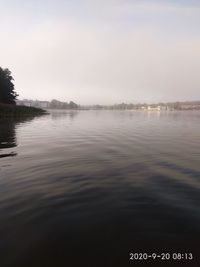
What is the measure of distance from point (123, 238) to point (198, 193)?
16.1 ft

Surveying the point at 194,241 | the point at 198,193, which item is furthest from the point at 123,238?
the point at 198,193

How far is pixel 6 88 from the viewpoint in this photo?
104m

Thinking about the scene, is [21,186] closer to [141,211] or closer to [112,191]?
[112,191]

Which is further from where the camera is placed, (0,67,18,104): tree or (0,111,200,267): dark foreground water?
(0,67,18,104): tree

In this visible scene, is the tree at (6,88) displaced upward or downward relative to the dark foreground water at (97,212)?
upward

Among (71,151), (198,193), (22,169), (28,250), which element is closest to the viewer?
(28,250)

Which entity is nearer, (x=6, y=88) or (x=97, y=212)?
(x=97, y=212)

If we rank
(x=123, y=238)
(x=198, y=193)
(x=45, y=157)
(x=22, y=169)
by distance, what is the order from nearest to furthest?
1. (x=123, y=238)
2. (x=198, y=193)
3. (x=22, y=169)
4. (x=45, y=157)

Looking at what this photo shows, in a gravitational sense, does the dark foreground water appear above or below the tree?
below

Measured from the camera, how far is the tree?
99250 mm

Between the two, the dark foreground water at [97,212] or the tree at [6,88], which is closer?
the dark foreground water at [97,212]

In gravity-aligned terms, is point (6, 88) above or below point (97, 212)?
above

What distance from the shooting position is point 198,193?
1101 cm

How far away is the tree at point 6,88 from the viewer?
9925 cm
